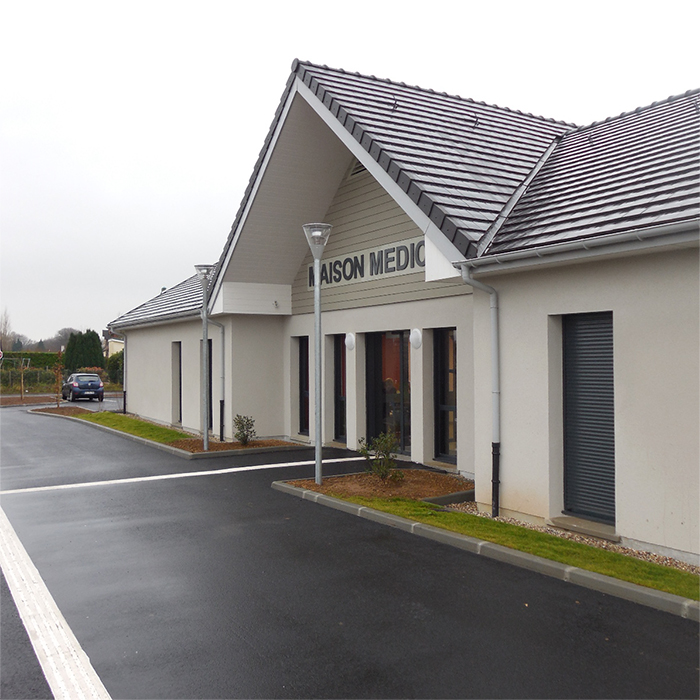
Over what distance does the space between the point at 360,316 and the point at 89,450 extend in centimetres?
737

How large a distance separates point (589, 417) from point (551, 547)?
164 cm

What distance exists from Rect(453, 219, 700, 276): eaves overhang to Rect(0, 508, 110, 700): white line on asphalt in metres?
5.70

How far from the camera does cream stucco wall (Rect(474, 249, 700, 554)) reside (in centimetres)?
617

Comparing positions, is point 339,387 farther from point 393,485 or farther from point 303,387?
point 393,485

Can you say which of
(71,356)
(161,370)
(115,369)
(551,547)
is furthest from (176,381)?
(71,356)

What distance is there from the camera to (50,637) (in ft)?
16.3

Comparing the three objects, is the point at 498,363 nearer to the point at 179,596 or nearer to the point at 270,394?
the point at 179,596

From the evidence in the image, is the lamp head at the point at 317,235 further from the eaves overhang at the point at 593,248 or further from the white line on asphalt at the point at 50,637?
the white line on asphalt at the point at 50,637

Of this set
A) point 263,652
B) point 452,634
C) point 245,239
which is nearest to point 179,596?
point 263,652

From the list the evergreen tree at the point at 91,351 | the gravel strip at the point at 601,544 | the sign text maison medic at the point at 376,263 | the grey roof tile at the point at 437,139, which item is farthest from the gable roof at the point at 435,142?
the evergreen tree at the point at 91,351

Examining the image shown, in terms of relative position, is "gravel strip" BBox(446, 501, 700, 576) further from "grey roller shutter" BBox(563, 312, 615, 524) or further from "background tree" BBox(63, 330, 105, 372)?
"background tree" BBox(63, 330, 105, 372)

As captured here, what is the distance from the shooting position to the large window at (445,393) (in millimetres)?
11625

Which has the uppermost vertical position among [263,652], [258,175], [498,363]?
[258,175]

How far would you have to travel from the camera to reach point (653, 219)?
6578mm
